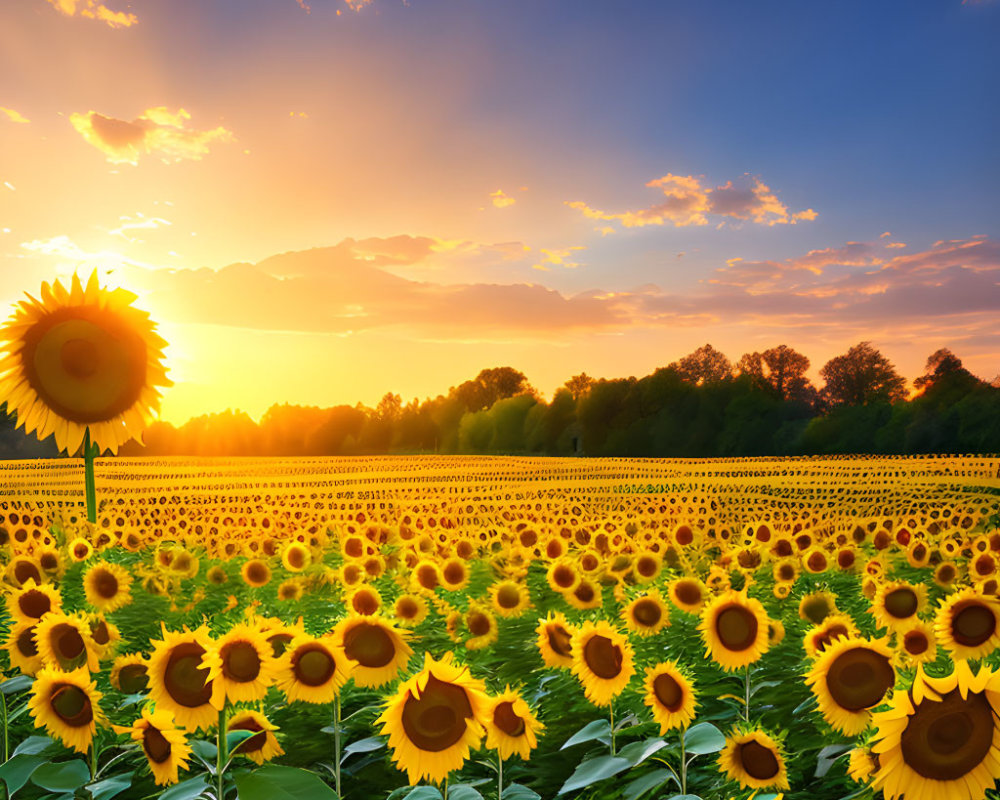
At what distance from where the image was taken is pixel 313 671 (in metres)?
3.08

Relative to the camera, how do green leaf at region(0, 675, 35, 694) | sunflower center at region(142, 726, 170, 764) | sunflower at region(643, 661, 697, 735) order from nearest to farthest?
sunflower center at region(142, 726, 170, 764), sunflower at region(643, 661, 697, 735), green leaf at region(0, 675, 35, 694)

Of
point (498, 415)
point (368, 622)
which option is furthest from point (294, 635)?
point (498, 415)

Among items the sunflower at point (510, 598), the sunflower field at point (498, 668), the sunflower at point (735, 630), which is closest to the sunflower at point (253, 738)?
the sunflower field at point (498, 668)

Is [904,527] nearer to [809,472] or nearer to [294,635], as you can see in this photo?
[294,635]

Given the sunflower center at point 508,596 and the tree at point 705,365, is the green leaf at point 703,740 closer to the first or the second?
the sunflower center at point 508,596

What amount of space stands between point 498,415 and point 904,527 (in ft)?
196

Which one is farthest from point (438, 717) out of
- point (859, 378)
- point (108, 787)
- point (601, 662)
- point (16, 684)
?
point (859, 378)

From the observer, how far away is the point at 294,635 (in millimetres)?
3133

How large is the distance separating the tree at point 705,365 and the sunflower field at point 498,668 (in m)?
→ 76.3

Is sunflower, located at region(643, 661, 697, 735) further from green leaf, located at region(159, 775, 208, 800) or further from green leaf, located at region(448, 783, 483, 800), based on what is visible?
green leaf, located at region(159, 775, 208, 800)

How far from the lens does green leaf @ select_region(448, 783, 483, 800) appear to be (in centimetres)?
280

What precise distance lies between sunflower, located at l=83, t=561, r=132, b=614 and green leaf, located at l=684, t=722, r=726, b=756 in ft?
14.0

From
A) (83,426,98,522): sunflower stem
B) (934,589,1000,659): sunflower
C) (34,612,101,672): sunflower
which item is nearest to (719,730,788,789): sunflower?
(934,589,1000,659): sunflower

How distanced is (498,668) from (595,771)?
1916 millimetres
